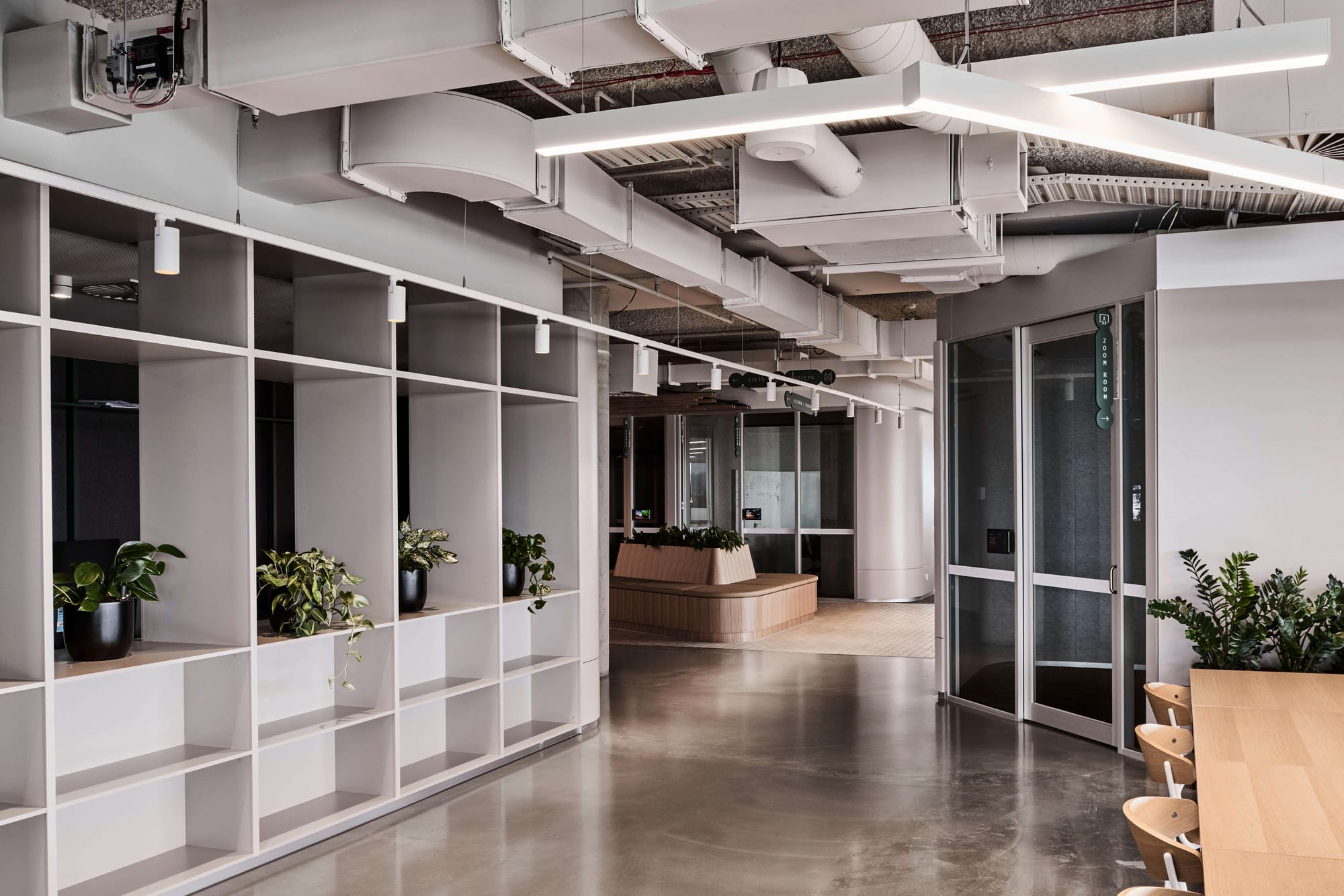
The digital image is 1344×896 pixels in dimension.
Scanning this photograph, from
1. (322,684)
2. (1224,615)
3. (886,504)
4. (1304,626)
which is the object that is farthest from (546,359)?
(886,504)

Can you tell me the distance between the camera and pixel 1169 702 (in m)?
4.88

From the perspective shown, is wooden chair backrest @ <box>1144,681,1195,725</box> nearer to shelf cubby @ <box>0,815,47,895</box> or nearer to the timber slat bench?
shelf cubby @ <box>0,815,47,895</box>

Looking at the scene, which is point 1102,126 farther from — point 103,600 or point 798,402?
point 798,402

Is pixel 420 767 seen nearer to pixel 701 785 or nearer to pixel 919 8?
pixel 701 785

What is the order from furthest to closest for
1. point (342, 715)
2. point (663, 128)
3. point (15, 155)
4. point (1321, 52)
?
point (342, 715) → point (15, 155) → point (663, 128) → point (1321, 52)

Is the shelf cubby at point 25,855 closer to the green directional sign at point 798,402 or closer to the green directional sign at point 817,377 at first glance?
the green directional sign at point 817,377

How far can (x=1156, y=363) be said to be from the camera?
655 centimetres

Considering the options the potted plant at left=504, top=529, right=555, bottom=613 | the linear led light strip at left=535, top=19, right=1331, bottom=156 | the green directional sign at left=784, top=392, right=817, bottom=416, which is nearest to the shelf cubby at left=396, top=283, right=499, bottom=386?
the potted plant at left=504, top=529, right=555, bottom=613

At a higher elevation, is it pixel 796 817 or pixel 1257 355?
pixel 1257 355

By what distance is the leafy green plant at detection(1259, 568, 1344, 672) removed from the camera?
227 inches

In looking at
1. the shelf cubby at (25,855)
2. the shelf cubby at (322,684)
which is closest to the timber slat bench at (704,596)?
the shelf cubby at (322,684)

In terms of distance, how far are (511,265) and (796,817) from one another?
3808 mm

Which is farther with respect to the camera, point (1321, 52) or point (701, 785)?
point (701, 785)

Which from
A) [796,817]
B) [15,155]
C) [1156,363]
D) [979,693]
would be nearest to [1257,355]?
[1156,363]
